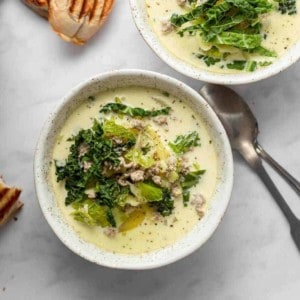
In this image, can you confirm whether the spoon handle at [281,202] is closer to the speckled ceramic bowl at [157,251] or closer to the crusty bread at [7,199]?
the speckled ceramic bowl at [157,251]

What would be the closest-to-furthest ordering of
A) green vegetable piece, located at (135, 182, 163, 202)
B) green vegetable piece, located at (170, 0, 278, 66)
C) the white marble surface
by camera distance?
green vegetable piece, located at (135, 182, 163, 202) < green vegetable piece, located at (170, 0, 278, 66) < the white marble surface

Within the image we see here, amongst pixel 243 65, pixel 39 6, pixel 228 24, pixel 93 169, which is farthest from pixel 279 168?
pixel 39 6

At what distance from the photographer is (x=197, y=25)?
87.0 inches

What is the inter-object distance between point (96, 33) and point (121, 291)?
85 centimetres

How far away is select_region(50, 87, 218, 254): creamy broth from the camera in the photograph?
83.1 inches

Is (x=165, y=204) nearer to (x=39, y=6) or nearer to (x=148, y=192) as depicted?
(x=148, y=192)

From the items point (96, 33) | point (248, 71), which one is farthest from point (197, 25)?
point (96, 33)

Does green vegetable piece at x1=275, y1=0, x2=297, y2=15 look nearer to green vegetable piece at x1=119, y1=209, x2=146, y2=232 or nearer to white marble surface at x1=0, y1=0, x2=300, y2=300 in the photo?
white marble surface at x1=0, y1=0, x2=300, y2=300

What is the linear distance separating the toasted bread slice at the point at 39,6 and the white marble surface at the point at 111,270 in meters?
0.09

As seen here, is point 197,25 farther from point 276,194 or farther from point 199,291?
point 199,291

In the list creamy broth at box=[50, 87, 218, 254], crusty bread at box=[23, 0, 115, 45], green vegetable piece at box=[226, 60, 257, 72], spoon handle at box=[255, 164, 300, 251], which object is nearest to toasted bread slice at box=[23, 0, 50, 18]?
crusty bread at box=[23, 0, 115, 45]

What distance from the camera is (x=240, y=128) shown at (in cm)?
229

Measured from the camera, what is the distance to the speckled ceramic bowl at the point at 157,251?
2.08 meters

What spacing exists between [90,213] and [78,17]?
664 mm
